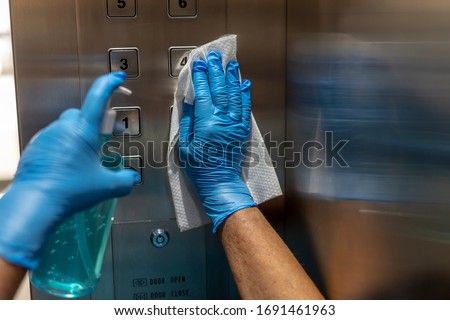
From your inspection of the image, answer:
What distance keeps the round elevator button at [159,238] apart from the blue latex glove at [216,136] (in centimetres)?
9

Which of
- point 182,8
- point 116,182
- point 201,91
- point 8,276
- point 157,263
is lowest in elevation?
point 157,263

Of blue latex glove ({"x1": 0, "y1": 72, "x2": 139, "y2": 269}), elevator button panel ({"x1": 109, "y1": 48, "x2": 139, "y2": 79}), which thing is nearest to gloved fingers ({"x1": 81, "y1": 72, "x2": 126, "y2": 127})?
blue latex glove ({"x1": 0, "y1": 72, "x2": 139, "y2": 269})

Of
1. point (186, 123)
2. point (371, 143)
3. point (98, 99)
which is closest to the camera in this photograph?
point (98, 99)

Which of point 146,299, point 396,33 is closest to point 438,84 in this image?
point 396,33

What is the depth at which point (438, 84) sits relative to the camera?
0.74m

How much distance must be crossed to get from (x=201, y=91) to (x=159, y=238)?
275 mm

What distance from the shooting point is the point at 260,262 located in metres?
0.93

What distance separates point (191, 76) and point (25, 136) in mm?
289

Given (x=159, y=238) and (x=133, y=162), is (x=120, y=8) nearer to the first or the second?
(x=133, y=162)

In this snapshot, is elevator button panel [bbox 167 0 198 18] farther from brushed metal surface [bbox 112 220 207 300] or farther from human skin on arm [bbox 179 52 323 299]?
brushed metal surface [bbox 112 220 207 300]

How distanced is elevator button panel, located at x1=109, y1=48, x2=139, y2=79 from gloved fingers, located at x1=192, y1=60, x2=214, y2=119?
0.32ft

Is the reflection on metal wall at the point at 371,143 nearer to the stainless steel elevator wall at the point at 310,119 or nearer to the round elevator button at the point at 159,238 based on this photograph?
the stainless steel elevator wall at the point at 310,119

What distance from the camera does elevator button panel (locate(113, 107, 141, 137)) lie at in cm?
95

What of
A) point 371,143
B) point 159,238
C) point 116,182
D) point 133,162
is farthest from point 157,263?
point 371,143
